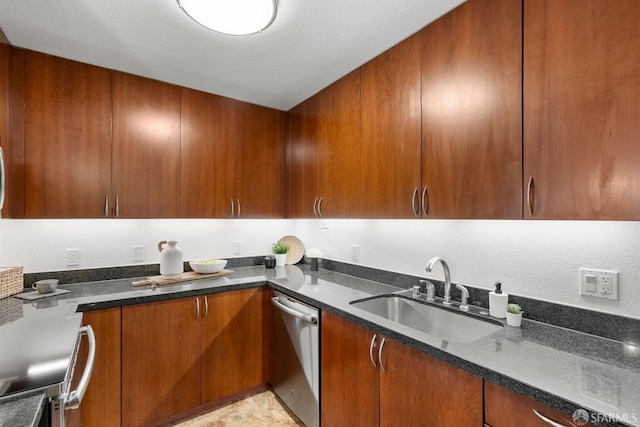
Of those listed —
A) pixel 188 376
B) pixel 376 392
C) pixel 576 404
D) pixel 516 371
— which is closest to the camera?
pixel 576 404

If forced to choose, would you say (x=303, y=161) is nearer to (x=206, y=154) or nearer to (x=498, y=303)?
(x=206, y=154)

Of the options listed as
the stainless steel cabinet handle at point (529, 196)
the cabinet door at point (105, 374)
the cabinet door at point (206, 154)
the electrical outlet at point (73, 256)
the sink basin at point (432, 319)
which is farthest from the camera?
the cabinet door at point (206, 154)

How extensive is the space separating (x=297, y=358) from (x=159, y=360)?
2.81 ft

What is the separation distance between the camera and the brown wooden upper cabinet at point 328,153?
2.00 meters

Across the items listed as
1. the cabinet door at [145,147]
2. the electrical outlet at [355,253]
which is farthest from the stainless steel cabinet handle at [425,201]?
the cabinet door at [145,147]

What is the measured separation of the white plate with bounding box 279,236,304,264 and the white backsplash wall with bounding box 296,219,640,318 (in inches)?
34.9

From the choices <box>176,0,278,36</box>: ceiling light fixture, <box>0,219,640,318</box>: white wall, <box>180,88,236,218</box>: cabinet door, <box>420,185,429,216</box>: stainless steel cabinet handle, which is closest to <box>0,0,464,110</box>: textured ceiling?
<box>176,0,278,36</box>: ceiling light fixture

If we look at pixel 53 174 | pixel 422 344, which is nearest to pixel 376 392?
pixel 422 344

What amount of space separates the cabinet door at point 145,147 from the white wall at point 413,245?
1.02ft

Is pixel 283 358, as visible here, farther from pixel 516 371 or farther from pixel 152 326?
pixel 516 371

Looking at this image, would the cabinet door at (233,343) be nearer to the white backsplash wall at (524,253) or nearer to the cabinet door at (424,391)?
the white backsplash wall at (524,253)

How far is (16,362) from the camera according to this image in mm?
1005

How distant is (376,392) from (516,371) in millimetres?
A: 665

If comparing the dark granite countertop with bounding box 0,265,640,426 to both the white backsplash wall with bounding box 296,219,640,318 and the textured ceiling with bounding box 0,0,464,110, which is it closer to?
the white backsplash wall with bounding box 296,219,640,318
